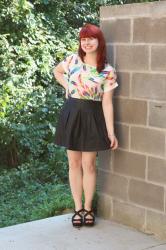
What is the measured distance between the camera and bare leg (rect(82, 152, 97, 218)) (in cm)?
432

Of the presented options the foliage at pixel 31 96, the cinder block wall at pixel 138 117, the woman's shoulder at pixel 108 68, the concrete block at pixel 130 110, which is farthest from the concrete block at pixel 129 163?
the foliage at pixel 31 96

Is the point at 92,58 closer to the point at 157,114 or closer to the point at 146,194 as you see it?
the point at 157,114

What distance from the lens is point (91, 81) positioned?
417 centimetres

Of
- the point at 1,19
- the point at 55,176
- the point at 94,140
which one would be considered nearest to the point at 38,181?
the point at 55,176

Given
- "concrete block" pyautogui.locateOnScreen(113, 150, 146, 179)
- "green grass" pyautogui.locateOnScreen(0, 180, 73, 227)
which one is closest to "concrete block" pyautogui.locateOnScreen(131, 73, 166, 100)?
"concrete block" pyautogui.locateOnScreen(113, 150, 146, 179)

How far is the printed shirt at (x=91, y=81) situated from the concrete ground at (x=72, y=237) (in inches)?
41.3

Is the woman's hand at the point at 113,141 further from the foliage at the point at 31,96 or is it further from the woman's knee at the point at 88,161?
the foliage at the point at 31,96

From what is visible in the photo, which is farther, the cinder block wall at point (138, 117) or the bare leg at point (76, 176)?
the bare leg at point (76, 176)

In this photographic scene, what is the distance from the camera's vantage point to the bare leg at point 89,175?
14.2ft

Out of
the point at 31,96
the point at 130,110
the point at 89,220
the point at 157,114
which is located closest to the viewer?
the point at 157,114

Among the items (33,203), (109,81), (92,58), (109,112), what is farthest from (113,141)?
(33,203)

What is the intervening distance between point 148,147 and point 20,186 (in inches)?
164

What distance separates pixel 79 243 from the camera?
402cm

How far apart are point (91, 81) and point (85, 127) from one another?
357 millimetres
